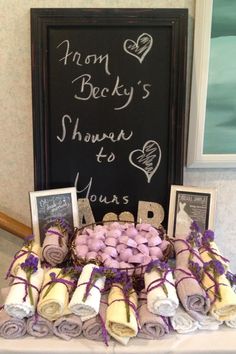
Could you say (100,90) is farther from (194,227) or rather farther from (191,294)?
(191,294)

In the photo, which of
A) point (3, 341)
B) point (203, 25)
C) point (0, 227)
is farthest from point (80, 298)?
point (203, 25)

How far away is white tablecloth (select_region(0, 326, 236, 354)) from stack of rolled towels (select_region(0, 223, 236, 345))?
11 millimetres

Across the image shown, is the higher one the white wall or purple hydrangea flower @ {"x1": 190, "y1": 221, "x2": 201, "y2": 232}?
the white wall

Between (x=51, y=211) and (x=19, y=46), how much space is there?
444mm

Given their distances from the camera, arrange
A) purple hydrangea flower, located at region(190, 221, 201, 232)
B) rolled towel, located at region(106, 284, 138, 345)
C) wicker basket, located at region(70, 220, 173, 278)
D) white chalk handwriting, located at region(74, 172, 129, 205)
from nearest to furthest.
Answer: rolled towel, located at region(106, 284, 138, 345) → wicker basket, located at region(70, 220, 173, 278) → purple hydrangea flower, located at region(190, 221, 201, 232) → white chalk handwriting, located at region(74, 172, 129, 205)

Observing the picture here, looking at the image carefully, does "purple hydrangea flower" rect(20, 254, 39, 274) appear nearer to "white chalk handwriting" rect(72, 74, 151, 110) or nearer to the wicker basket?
the wicker basket

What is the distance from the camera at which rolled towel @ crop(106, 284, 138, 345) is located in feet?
2.15

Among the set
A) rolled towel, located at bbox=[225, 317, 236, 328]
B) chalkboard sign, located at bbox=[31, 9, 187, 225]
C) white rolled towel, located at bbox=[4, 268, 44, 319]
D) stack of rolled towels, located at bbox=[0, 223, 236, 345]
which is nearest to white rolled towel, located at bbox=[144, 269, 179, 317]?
stack of rolled towels, located at bbox=[0, 223, 236, 345]

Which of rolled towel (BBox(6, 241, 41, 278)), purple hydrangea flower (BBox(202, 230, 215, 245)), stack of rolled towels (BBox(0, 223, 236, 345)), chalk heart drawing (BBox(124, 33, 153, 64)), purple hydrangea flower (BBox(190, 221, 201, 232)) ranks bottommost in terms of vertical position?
stack of rolled towels (BBox(0, 223, 236, 345))

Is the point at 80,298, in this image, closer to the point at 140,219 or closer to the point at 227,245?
the point at 140,219

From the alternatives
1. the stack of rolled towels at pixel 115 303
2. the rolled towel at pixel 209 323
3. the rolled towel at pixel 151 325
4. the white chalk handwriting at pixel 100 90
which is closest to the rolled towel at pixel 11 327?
the stack of rolled towels at pixel 115 303

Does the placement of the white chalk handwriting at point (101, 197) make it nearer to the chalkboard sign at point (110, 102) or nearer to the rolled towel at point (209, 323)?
the chalkboard sign at point (110, 102)

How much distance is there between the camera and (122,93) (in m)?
0.95

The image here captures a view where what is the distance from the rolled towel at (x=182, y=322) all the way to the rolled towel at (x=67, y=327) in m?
0.18
